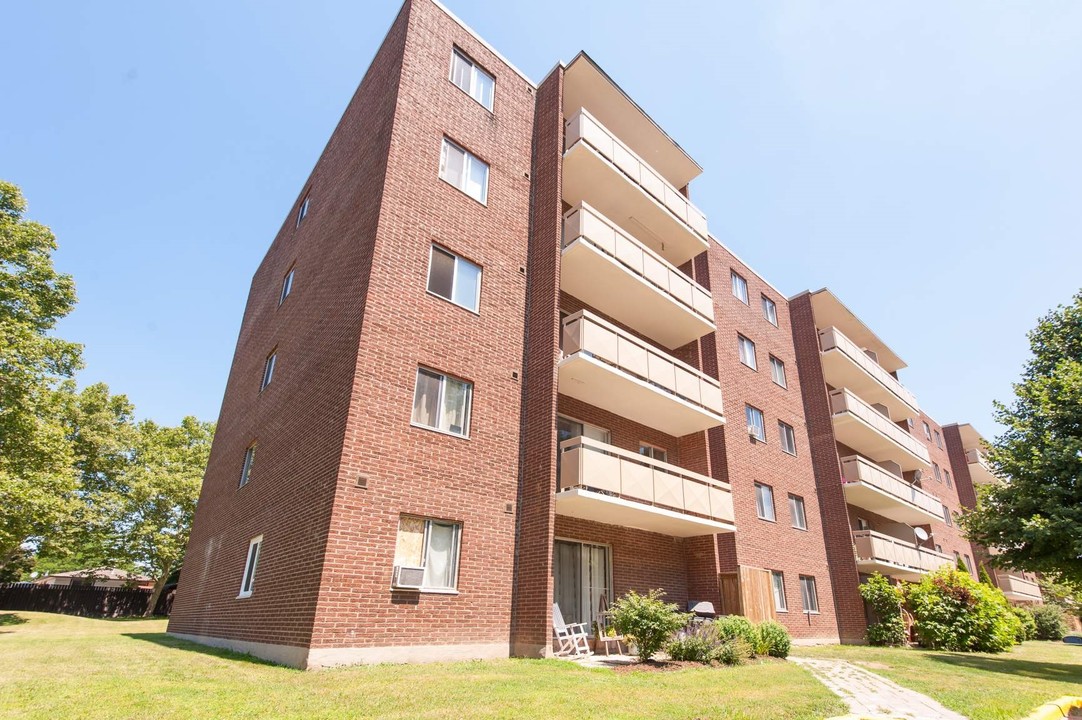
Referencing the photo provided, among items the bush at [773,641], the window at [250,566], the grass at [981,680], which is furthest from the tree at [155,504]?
the grass at [981,680]

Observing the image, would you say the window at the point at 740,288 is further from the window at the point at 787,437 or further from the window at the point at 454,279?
the window at the point at 454,279

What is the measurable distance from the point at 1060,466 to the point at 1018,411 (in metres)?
2.65

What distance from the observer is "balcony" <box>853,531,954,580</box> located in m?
22.8

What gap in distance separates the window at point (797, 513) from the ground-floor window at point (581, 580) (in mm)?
9749

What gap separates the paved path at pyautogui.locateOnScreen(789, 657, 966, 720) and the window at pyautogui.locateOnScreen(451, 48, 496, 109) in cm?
1574

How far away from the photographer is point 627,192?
60.6 ft

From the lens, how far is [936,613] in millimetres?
20062

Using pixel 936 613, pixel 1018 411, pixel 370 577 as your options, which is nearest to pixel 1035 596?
pixel 936 613

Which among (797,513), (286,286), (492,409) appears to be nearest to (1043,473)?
(797,513)

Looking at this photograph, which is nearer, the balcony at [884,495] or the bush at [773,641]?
the bush at [773,641]

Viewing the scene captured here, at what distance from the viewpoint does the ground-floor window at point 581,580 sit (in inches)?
564

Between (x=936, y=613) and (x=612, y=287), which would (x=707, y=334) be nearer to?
(x=612, y=287)

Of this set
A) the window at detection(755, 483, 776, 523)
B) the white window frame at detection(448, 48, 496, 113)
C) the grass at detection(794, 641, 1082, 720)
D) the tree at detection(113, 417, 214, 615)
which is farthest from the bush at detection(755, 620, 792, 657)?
the tree at detection(113, 417, 214, 615)

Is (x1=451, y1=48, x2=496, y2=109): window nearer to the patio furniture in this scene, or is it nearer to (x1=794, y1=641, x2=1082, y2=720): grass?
the patio furniture
